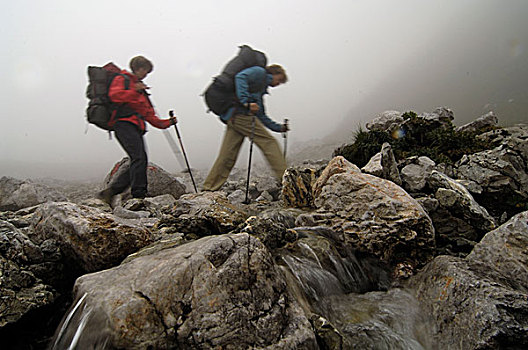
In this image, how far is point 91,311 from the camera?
8.00ft

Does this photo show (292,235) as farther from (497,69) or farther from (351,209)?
(497,69)

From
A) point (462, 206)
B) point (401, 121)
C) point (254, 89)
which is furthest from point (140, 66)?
point (401, 121)

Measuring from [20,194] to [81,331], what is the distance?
1002 centimetres

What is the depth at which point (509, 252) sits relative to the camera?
12.4 ft

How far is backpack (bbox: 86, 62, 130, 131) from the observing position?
782cm

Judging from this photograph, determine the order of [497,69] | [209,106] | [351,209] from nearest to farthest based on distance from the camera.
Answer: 1. [351,209]
2. [209,106]
3. [497,69]

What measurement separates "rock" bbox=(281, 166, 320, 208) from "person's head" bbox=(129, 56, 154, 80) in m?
5.76

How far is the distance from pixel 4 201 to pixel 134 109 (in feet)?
19.4

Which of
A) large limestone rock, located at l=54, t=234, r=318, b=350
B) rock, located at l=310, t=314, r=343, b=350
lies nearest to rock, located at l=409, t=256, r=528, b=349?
rock, located at l=310, t=314, r=343, b=350

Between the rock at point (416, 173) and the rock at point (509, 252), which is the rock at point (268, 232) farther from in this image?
the rock at point (416, 173)

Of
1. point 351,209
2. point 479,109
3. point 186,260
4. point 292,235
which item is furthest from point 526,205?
point 479,109

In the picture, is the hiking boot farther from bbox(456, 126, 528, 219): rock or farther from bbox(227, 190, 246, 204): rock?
bbox(456, 126, 528, 219): rock

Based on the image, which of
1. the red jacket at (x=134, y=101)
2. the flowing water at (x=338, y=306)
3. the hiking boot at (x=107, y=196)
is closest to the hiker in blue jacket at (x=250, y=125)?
the red jacket at (x=134, y=101)

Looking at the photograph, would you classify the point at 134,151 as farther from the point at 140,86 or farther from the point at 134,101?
the point at 140,86
